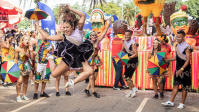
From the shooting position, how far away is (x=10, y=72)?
5.28 m

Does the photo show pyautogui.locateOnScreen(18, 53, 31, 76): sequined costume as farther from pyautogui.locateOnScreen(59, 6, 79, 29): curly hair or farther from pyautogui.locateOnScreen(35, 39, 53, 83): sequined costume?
pyautogui.locateOnScreen(59, 6, 79, 29): curly hair

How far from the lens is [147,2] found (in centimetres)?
791

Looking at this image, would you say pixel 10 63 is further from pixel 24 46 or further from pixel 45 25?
pixel 45 25

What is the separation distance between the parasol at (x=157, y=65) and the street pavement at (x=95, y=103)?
2.34 ft

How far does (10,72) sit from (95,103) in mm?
2055

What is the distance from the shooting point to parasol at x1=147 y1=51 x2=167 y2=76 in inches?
227

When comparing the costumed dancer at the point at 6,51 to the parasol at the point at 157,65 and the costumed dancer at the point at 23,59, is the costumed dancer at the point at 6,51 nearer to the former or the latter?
the costumed dancer at the point at 23,59

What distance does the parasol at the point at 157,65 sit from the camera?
5.75 metres

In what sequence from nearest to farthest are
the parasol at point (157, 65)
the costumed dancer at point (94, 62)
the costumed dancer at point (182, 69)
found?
the costumed dancer at point (182, 69) < the parasol at point (157, 65) < the costumed dancer at point (94, 62)

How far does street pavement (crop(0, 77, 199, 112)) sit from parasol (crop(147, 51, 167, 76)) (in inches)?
28.1

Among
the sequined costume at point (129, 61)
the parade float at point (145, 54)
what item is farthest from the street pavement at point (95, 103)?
the sequined costume at point (129, 61)

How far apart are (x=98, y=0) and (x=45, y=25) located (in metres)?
4.02

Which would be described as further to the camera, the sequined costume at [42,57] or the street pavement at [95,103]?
the sequined costume at [42,57]

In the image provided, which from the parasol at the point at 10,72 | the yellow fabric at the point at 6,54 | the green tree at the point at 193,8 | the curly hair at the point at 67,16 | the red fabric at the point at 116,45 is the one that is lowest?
the parasol at the point at 10,72
